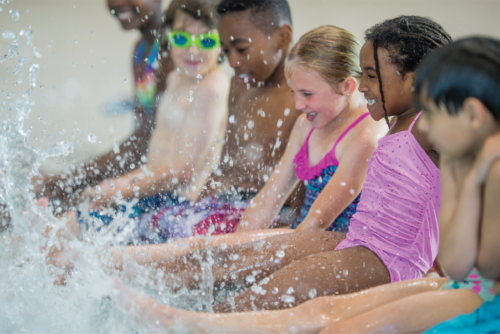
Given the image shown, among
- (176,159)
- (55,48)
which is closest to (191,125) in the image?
(176,159)

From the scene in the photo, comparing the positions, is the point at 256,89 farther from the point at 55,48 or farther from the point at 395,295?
the point at 55,48

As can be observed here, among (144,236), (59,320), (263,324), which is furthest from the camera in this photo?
(144,236)

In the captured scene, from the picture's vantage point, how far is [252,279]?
1262 mm

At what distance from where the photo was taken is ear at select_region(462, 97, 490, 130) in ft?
2.49

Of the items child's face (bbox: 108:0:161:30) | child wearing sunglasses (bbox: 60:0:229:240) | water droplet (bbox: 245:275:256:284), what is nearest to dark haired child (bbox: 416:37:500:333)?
water droplet (bbox: 245:275:256:284)

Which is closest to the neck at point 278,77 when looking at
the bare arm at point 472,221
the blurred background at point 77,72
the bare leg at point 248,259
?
the bare leg at point 248,259

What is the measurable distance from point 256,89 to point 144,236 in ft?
2.57

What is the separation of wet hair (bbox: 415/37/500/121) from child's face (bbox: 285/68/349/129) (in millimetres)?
703

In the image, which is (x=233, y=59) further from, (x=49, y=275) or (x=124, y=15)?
(x=49, y=275)

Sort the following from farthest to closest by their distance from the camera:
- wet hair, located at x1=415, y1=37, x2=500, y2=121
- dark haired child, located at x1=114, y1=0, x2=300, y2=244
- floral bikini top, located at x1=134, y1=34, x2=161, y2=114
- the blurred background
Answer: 1. the blurred background
2. floral bikini top, located at x1=134, y1=34, x2=161, y2=114
3. dark haired child, located at x1=114, y1=0, x2=300, y2=244
4. wet hair, located at x1=415, y1=37, x2=500, y2=121

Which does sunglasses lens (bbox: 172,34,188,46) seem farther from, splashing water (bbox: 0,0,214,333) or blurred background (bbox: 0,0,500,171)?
blurred background (bbox: 0,0,500,171)

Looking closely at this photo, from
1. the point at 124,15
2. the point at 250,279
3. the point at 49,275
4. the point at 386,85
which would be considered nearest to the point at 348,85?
the point at 386,85

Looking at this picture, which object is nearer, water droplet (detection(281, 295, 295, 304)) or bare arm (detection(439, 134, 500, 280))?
bare arm (detection(439, 134, 500, 280))

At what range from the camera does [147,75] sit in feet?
7.41
